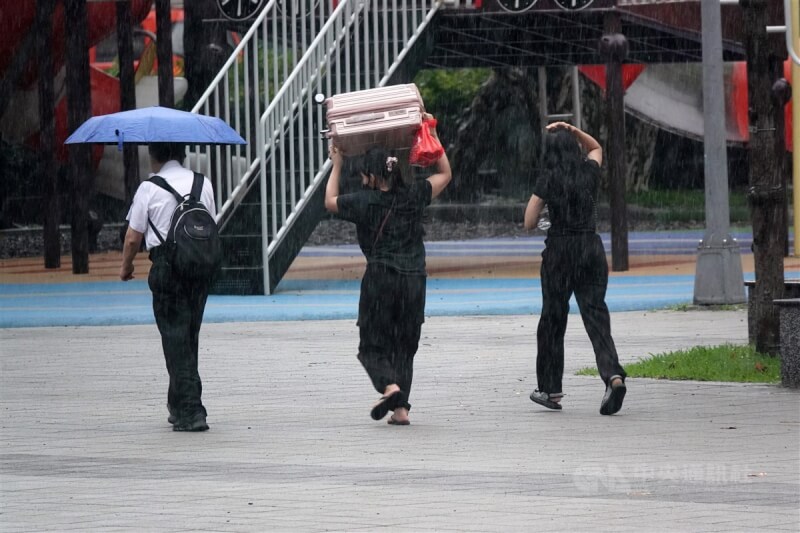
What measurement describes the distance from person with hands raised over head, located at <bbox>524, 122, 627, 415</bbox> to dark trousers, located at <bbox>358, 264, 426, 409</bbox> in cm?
94

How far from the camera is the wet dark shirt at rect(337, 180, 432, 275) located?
10266 millimetres

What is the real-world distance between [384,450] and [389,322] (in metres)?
1.36

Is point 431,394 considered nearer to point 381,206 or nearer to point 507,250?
point 381,206

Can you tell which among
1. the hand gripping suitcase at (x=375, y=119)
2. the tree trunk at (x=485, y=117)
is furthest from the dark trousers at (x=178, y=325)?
the tree trunk at (x=485, y=117)

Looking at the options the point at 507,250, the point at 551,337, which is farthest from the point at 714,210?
the point at 507,250

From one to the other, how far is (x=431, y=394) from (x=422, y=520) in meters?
4.79

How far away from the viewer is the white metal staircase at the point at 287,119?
2094 cm

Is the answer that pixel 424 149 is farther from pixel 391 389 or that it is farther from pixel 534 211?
pixel 391 389

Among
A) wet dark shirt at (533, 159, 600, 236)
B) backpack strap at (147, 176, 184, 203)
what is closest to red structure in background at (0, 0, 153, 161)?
backpack strap at (147, 176, 184, 203)

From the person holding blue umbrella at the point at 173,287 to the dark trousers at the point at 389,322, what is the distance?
101 cm

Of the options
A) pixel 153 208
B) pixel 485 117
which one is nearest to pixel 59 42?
pixel 485 117

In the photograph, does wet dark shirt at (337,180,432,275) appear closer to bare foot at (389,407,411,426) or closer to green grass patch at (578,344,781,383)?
bare foot at (389,407,411,426)

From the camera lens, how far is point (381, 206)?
10266mm

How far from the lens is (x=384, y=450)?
30.0ft
